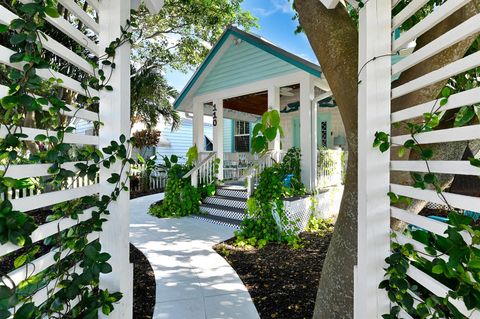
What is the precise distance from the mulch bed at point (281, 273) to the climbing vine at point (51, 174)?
1.86m

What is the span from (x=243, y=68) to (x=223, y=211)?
394 centimetres

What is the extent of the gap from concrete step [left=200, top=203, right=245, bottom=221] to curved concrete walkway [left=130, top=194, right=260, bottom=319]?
1.48 feet

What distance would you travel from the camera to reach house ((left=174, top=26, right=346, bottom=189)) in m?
6.60

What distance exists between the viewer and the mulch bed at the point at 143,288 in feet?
8.94

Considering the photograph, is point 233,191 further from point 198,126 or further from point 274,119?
point 198,126

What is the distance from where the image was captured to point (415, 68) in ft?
5.54

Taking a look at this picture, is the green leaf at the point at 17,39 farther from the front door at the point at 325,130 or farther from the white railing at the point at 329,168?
the front door at the point at 325,130

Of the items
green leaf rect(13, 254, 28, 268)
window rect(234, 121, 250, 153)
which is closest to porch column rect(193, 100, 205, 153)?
window rect(234, 121, 250, 153)

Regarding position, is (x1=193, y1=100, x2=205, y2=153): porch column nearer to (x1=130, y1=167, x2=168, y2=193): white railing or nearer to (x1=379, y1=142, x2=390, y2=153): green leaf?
(x1=130, y1=167, x2=168, y2=193): white railing

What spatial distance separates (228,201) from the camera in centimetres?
702

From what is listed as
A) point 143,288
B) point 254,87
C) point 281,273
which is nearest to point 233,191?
point 254,87

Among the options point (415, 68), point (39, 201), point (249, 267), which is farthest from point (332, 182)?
point (39, 201)

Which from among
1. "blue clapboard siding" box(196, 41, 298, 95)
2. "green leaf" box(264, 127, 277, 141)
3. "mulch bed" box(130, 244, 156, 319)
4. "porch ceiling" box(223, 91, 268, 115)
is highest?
"blue clapboard siding" box(196, 41, 298, 95)

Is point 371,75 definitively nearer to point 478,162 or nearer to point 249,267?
point 478,162
